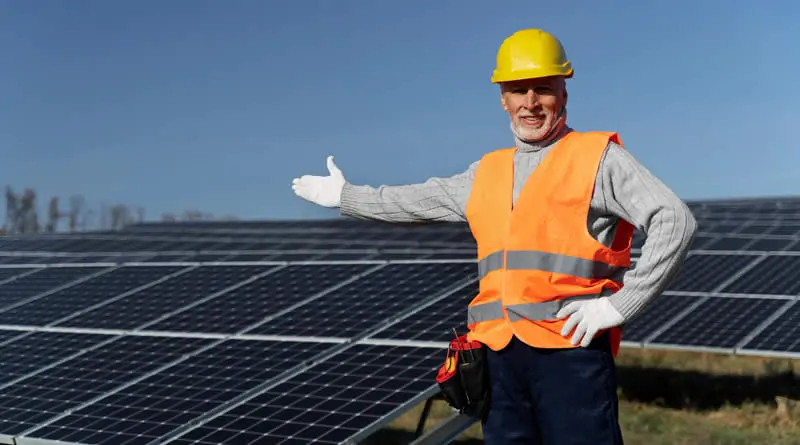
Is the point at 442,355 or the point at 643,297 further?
the point at 442,355

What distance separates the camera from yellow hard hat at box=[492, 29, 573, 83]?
4430 mm

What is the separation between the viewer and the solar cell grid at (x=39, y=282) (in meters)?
12.4

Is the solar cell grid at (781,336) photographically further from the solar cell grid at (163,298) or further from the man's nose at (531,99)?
the man's nose at (531,99)

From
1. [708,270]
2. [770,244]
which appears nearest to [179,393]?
[708,270]

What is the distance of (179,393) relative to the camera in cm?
753


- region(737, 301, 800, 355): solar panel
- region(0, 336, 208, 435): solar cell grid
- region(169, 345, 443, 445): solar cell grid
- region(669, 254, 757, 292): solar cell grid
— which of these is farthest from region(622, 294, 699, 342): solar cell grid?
region(0, 336, 208, 435): solar cell grid

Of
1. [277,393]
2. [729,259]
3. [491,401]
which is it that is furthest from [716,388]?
[491,401]

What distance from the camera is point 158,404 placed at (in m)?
7.40

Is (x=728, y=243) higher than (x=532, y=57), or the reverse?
(x=532, y=57)

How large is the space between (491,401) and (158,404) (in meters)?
3.63

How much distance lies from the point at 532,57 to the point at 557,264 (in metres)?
0.99

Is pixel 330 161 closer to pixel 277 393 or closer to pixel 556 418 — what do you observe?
pixel 556 418

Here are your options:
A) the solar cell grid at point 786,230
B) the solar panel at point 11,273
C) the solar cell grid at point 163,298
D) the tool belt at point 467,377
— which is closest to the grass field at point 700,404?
the solar cell grid at point 163,298

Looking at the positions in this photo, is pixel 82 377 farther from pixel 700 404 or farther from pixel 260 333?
pixel 700 404
